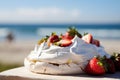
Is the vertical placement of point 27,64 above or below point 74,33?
below

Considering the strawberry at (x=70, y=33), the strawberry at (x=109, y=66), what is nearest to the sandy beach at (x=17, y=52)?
the strawberry at (x=70, y=33)

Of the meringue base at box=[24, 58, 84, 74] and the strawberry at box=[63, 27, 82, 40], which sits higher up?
the strawberry at box=[63, 27, 82, 40]

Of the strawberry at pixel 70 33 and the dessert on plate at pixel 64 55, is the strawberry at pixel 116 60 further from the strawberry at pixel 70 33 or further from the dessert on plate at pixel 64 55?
the strawberry at pixel 70 33

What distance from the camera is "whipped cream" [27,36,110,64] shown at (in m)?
3.52

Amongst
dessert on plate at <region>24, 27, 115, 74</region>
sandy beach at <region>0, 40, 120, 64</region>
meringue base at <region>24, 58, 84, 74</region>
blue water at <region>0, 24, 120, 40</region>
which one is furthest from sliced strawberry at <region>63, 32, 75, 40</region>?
blue water at <region>0, 24, 120, 40</region>

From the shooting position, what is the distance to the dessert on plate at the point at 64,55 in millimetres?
3518

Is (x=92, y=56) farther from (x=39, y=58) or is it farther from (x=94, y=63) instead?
(x=39, y=58)

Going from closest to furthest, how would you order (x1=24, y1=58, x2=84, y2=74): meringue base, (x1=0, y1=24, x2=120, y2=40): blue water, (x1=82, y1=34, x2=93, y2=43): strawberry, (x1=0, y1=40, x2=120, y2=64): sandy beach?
1. (x1=24, y1=58, x2=84, y2=74): meringue base
2. (x1=82, y1=34, x2=93, y2=43): strawberry
3. (x1=0, y1=40, x2=120, y2=64): sandy beach
4. (x1=0, y1=24, x2=120, y2=40): blue water

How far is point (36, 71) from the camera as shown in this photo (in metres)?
3.59

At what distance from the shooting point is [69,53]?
3529 mm

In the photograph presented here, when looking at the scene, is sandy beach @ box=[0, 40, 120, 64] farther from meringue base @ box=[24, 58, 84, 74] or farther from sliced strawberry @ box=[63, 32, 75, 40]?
meringue base @ box=[24, 58, 84, 74]

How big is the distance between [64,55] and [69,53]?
0.05m

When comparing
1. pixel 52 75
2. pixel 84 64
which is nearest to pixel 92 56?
pixel 84 64

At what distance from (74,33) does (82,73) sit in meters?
0.38
